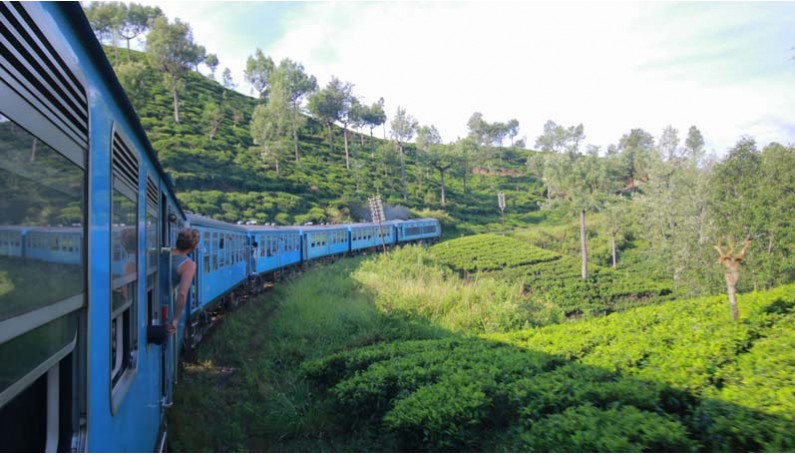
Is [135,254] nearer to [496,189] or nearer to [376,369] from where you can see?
[376,369]

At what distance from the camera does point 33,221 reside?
1.18 meters

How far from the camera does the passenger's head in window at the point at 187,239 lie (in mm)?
3420

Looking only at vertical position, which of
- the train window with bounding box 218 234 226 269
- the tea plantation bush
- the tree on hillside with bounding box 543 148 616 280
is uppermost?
the tree on hillside with bounding box 543 148 616 280

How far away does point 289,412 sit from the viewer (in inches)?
228

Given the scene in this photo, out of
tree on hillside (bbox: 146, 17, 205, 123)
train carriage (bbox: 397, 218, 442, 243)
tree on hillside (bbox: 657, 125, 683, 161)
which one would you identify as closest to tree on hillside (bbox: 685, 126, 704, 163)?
tree on hillside (bbox: 657, 125, 683, 161)

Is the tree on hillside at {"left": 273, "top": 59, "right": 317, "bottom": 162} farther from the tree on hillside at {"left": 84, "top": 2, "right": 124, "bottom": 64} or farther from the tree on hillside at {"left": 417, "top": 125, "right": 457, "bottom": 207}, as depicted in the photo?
the tree on hillside at {"left": 84, "top": 2, "right": 124, "bottom": 64}

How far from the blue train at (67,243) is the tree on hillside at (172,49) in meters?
49.1

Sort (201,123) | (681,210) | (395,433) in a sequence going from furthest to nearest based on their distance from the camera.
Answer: (201,123) < (681,210) < (395,433)

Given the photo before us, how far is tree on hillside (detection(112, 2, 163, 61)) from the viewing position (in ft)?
164

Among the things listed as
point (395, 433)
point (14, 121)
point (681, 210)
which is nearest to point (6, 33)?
point (14, 121)

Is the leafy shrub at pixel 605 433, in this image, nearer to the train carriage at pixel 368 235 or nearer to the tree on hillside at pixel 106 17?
the train carriage at pixel 368 235

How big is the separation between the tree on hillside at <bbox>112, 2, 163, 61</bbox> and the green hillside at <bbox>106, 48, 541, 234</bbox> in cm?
512

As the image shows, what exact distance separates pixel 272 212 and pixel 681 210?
25405mm

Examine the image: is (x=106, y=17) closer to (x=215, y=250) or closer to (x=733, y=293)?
(x=215, y=250)
